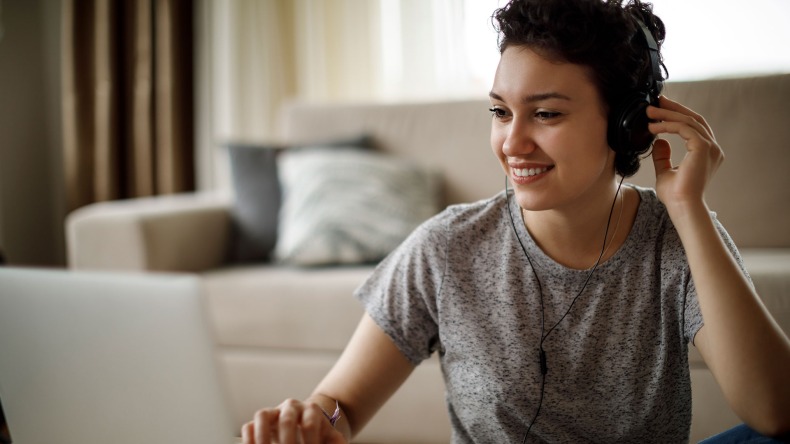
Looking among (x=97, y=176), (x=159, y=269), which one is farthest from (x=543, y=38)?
(x=97, y=176)

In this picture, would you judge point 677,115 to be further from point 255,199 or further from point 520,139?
point 255,199

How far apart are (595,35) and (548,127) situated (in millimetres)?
114

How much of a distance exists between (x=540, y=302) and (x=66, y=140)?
2816 millimetres

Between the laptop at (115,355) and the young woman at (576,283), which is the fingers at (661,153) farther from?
the laptop at (115,355)

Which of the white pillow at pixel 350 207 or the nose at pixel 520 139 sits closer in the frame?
the nose at pixel 520 139

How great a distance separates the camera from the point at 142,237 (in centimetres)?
180

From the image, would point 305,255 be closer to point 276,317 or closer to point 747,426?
point 276,317

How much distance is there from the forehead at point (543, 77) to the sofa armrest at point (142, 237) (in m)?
1.28

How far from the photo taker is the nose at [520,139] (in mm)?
816

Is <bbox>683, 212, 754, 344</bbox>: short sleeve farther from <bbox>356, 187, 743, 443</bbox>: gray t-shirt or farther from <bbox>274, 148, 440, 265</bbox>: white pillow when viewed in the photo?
<bbox>274, 148, 440, 265</bbox>: white pillow

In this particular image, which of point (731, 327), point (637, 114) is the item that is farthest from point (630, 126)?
point (731, 327)

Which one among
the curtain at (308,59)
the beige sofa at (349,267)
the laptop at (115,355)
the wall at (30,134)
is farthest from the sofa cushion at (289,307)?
the wall at (30,134)

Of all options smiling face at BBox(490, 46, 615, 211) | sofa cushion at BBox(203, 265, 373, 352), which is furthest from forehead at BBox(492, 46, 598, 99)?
sofa cushion at BBox(203, 265, 373, 352)

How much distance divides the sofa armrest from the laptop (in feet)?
4.17
